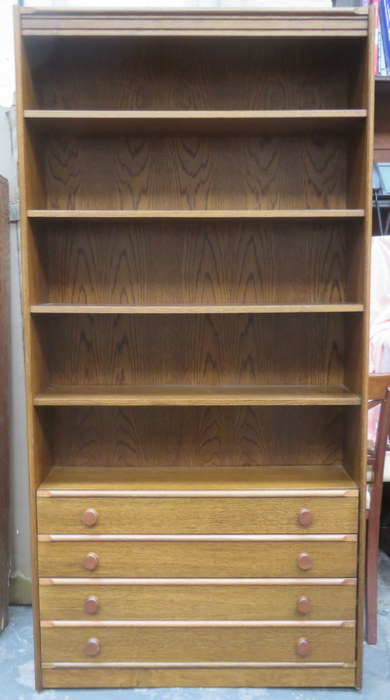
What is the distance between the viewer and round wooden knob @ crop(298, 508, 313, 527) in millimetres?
1897

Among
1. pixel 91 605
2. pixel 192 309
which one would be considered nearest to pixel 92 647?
pixel 91 605

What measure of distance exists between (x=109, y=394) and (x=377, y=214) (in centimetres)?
154

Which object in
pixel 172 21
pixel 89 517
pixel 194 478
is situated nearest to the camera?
pixel 172 21

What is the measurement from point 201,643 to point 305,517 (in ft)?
1.77

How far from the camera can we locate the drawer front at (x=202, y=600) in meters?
1.92

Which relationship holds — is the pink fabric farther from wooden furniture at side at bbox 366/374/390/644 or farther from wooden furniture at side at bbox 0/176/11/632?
wooden furniture at side at bbox 0/176/11/632

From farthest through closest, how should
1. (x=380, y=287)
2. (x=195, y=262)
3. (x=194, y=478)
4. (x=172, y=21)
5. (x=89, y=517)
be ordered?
(x=380, y=287) < (x=195, y=262) < (x=194, y=478) < (x=89, y=517) < (x=172, y=21)

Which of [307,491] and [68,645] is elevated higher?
[307,491]

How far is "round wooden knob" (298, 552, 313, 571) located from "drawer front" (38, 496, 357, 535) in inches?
3.4

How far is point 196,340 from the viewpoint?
216cm

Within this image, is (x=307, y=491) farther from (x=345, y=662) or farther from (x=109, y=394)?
(x=109, y=394)

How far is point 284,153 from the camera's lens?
211cm

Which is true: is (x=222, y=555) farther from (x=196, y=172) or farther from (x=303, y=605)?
(x=196, y=172)

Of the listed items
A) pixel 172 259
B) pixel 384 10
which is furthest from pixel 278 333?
pixel 384 10
